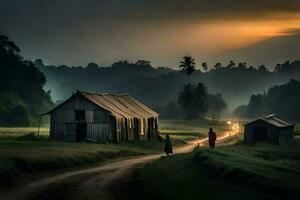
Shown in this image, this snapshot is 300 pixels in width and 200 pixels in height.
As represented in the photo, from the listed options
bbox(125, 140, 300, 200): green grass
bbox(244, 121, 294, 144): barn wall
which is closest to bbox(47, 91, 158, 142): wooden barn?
bbox(244, 121, 294, 144): barn wall

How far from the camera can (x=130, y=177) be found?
107 feet

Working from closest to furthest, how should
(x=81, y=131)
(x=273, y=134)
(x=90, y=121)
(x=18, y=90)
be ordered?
(x=90, y=121)
(x=81, y=131)
(x=273, y=134)
(x=18, y=90)

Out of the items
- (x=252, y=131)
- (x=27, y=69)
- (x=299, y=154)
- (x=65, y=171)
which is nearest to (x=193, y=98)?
(x=27, y=69)

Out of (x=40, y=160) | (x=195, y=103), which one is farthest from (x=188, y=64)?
(x=40, y=160)

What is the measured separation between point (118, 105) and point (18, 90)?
8063cm

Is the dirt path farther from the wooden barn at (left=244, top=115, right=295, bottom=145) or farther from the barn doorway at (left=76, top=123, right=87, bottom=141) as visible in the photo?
the wooden barn at (left=244, top=115, right=295, bottom=145)

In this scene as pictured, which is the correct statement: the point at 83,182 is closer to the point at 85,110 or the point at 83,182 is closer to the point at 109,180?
the point at 109,180

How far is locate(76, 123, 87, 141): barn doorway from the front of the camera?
7062cm

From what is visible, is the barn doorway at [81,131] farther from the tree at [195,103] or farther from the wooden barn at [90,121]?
the tree at [195,103]

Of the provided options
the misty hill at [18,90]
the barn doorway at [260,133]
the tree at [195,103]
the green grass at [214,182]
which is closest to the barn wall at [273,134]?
the barn doorway at [260,133]

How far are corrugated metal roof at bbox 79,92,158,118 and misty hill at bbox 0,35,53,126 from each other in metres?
47.2

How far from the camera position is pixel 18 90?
498ft

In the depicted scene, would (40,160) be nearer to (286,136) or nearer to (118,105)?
(118,105)

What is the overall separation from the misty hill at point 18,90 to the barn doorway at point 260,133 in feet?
203
